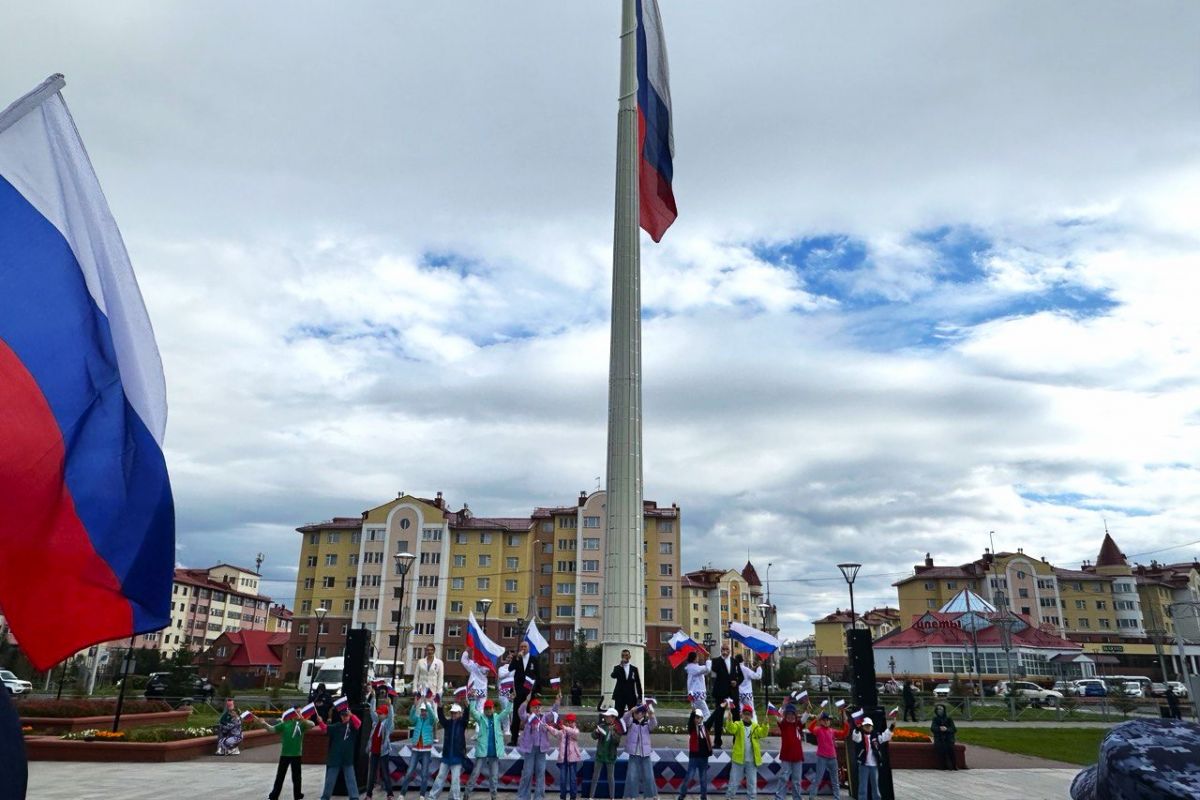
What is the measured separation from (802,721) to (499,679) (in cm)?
665

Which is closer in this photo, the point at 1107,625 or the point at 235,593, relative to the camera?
the point at 1107,625

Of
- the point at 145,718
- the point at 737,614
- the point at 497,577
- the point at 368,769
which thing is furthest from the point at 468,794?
the point at 737,614

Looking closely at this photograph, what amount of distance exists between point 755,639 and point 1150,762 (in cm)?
1927

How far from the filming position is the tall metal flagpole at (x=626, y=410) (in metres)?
24.8

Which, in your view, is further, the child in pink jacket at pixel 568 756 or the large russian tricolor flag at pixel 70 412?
the child in pink jacket at pixel 568 756

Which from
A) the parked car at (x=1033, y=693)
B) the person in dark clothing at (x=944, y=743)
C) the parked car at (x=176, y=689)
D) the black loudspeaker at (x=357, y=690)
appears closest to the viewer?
the black loudspeaker at (x=357, y=690)

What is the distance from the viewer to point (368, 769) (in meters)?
15.7

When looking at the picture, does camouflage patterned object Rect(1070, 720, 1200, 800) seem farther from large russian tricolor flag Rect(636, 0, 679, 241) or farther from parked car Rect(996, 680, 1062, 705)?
parked car Rect(996, 680, 1062, 705)

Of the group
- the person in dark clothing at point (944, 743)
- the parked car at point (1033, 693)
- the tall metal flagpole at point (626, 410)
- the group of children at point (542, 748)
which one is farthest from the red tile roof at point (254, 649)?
the person in dark clothing at point (944, 743)

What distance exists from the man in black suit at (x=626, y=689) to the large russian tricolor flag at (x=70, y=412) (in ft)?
47.2

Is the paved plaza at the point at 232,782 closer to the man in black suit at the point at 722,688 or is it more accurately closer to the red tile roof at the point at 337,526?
the man in black suit at the point at 722,688

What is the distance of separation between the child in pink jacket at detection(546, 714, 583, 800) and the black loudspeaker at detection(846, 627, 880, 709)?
18.9 feet

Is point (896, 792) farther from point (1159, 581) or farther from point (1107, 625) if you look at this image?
point (1159, 581)

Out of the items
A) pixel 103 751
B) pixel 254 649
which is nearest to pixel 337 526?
pixel 254 649
